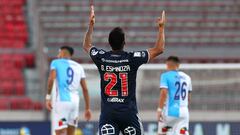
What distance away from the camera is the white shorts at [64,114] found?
1150 cm

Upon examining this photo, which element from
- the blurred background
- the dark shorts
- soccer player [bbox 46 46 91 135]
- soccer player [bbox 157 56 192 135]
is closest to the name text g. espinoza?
the dark shorts

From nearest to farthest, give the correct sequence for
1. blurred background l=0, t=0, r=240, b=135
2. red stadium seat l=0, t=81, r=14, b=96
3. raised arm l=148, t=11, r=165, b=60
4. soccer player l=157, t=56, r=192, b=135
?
raised arm l=148, t=11, r=165, b=60, soccer player l=157, t=56, r=192, b=135, blurred background l=0, t=0, r=240, b=135, red stadium seat l=0, t=81, r=14, b=96

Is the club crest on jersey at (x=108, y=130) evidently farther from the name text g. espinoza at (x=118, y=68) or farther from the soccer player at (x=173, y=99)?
the soccer player at (x=173, y=99)

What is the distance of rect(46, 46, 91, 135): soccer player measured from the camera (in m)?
11.5

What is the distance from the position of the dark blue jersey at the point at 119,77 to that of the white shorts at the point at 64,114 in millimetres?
4745

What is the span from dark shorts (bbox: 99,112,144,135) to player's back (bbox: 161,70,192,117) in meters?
4.43

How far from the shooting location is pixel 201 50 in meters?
20.8

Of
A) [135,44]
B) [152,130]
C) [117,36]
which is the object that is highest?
[135,44]

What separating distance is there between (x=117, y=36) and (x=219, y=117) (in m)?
8.86

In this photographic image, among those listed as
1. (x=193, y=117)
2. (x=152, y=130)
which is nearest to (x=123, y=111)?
(x=152, y=130)

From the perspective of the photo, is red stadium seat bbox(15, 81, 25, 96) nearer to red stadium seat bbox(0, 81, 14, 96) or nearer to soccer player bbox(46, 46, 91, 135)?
red stadium seat bbox(0, 81, 14, 96)

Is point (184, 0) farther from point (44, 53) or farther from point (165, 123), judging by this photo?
point (165, 123)

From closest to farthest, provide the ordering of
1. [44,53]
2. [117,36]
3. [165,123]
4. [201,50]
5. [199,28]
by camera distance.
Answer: [117,36] → [165,123] → [44,53] → [201,50] → [199,28]

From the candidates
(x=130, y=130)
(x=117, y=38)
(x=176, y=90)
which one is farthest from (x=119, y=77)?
(x=176, y=90)
